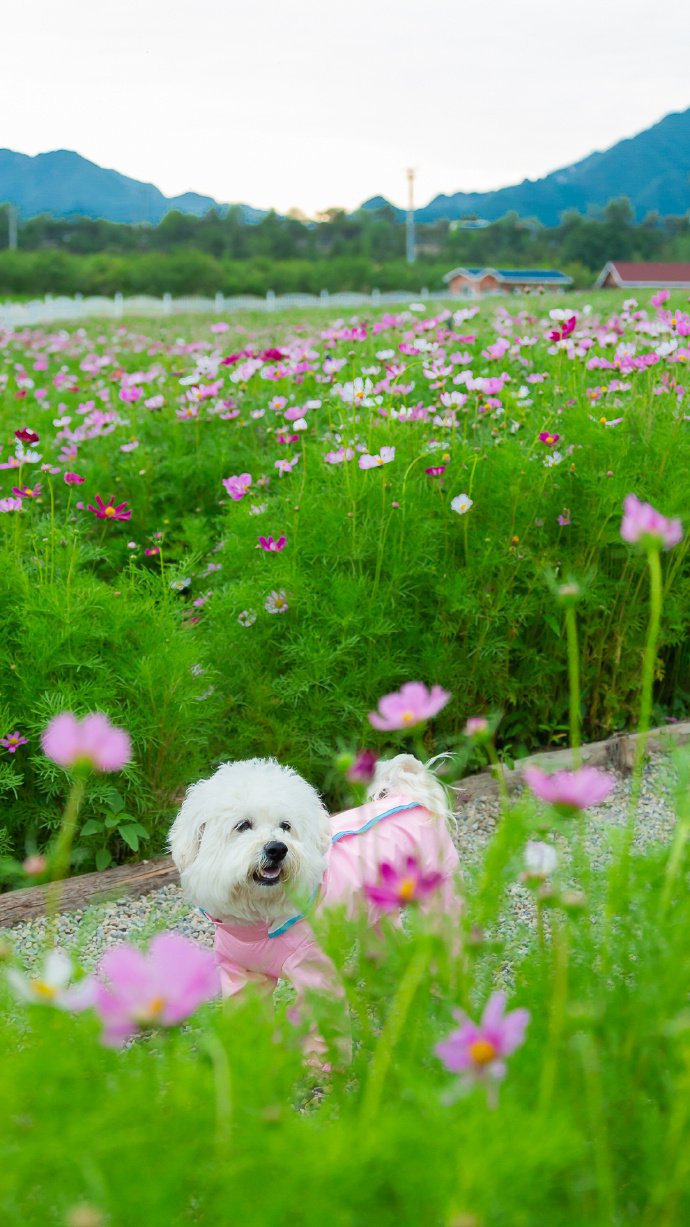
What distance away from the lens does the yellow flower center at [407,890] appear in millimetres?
1187

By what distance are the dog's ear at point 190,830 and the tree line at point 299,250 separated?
34.2m

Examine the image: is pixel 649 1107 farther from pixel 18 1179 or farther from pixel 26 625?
pixel 26 625

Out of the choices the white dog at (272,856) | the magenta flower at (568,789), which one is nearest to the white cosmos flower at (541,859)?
the magenta flower at (568,789)

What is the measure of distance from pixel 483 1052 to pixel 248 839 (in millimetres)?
1161

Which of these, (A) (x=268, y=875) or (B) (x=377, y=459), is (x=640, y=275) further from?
(A) (x=268, y=875)

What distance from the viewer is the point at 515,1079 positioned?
1284 mm

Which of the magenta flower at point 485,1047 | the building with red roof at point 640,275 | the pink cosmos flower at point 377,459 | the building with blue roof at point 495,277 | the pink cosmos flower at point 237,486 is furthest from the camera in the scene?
the building with blue roof at point 495,277

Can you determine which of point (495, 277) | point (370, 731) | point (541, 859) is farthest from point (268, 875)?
point (495, 277)

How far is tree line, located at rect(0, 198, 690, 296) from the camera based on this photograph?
3547 cm

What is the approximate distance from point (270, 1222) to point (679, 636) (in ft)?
10.3

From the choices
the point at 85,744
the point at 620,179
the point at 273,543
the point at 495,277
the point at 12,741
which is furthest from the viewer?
the point at 620,179

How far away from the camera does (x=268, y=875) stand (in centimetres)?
216

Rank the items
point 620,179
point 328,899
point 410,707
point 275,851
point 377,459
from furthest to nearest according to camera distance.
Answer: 1. point 620,179
2. point 377,459
3. point 328,899
4. point 275,851
5. point 410,707

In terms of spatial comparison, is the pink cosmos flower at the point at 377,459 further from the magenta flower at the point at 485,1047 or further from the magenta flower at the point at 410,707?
the magenta flower at the point at 485,1047
